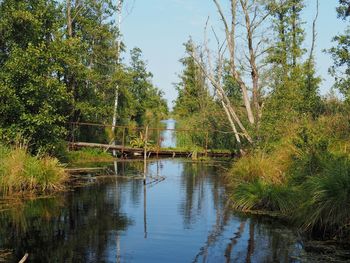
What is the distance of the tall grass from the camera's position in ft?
49.4

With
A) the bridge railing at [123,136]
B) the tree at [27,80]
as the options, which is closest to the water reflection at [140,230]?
the tree at [27,80]

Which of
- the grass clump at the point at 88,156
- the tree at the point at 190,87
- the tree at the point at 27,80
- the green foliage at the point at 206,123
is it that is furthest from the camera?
the tree at the point at 190,87

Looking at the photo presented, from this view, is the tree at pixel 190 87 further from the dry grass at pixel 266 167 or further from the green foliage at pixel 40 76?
the dry grass at pixel 266 167

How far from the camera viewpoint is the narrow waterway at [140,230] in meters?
9.48

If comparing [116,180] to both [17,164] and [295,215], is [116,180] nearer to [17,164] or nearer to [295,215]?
[17,164]

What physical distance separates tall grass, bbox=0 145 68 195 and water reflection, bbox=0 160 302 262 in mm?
927

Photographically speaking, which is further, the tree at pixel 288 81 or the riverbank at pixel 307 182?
the tree at pixel 288 81

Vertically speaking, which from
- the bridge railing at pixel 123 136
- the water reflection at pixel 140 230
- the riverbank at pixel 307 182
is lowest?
the water reflection at pixel 140 230

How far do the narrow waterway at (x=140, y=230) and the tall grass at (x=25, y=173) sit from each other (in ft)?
2.47

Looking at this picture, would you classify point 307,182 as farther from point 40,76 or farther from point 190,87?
point 190,87

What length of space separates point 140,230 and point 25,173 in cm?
574

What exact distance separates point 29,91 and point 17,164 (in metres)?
4.11

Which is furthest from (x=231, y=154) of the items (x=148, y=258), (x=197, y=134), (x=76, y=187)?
(x=148, y=258)

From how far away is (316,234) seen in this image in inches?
431
